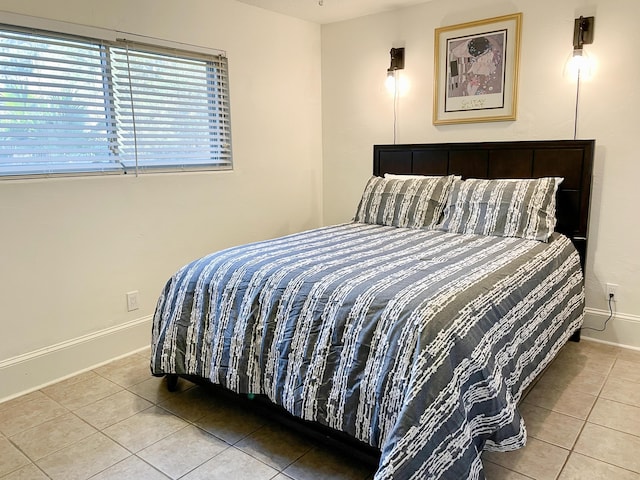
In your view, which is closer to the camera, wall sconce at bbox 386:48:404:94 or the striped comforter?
the striped comforter

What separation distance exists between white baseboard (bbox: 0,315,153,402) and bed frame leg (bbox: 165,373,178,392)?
0.62 m

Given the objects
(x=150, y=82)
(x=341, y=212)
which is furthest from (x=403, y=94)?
(x=150, y=82)

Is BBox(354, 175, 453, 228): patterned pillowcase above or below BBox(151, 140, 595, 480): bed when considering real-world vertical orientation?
above

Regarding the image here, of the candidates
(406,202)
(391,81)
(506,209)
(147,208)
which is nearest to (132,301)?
(147,208)

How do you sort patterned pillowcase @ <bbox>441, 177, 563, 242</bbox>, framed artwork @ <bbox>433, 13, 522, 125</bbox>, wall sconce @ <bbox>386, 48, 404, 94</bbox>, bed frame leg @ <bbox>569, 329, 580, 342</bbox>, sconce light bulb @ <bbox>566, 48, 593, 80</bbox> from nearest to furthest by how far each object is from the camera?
1. patterned pillowcase @ <bbox>441, 177, 563, 242</bbox>
2. sconce light bulb @ <bbox>566, 48, 593, 80</bbox>
3. bed frame leg @ <bbox>569, 329, 580, 342</bbox>
4. framed artwork @ <bbox>433, 13, 522, 125</bbox>
5. wall sconce @ <bbox>386, 48, 404, 94</bbox>

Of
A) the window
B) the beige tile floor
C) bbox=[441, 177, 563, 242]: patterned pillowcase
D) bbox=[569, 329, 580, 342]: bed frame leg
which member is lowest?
the beige tile floor

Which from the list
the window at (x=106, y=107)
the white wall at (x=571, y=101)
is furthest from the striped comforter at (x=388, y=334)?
the window at (x=106, y=107)

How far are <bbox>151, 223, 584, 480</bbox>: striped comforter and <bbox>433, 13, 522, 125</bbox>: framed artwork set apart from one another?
1184 mm

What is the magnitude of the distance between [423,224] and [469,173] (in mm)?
602

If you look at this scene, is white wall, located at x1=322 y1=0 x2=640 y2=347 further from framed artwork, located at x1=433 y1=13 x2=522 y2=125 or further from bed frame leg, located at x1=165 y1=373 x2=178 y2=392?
bed frame leg, located at x1=165 y1=373 x2=178 y2=392

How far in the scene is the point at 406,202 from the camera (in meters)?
3.33

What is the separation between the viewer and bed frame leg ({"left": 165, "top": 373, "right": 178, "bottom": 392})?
2.53 meters

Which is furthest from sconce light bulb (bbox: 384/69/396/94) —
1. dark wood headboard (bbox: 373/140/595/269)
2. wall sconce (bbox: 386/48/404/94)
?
dark wood headboard (bbox: 373/140/595/269)

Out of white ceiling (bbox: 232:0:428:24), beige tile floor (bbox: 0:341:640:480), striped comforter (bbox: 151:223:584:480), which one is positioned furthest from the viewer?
white ceiling (bbox: 232:0:428:24)
